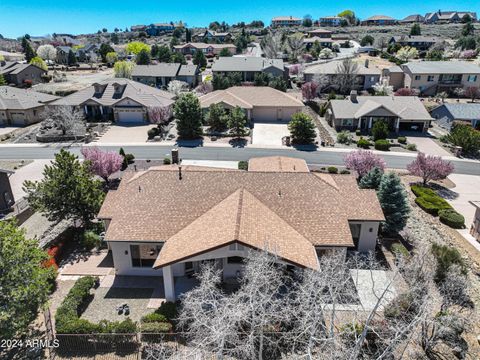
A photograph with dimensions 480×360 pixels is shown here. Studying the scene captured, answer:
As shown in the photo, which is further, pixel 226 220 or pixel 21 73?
pixel 21 73

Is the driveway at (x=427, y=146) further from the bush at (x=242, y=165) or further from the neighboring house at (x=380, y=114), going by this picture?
the bush at (x=242, y=165)

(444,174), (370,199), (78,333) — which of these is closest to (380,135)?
(444,174)

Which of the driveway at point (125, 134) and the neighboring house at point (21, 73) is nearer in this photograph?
the driveway at point (125, 134)

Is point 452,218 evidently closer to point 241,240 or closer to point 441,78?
point 241,240

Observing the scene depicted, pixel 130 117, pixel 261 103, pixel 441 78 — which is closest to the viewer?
pixel 261 103

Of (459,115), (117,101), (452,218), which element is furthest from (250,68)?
(452,218)

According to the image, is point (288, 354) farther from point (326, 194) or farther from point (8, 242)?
point (8, 242)

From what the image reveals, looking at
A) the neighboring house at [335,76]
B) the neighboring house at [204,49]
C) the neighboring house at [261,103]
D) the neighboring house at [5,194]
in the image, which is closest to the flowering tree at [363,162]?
the neighboring house at [261,103]
